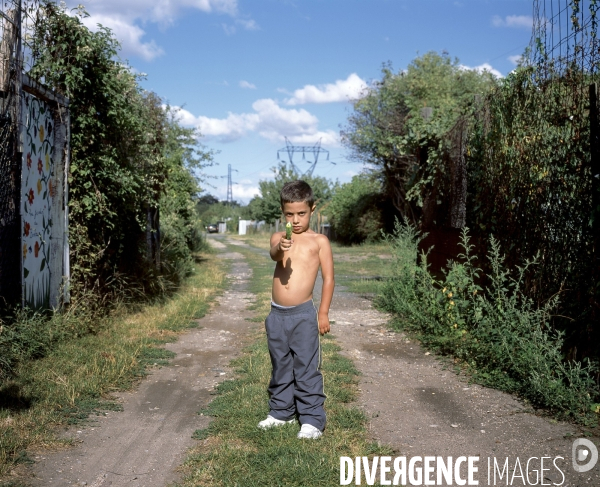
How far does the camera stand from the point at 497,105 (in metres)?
6.45

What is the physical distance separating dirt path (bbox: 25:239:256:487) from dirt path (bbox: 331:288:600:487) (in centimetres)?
138

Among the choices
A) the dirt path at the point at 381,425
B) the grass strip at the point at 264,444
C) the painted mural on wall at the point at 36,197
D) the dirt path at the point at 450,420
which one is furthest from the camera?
the painted mural on wall at the point at 36,197

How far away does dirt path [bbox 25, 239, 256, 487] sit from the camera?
349 cm

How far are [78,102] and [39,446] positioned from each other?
4.84 metres

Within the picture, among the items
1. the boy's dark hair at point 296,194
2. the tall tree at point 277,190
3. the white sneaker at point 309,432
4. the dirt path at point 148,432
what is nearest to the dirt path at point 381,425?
the dirt path at point 148,432

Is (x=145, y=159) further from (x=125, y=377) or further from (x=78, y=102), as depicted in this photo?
(x=125, y=377)

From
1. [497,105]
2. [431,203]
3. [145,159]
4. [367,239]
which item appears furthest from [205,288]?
[367,239]

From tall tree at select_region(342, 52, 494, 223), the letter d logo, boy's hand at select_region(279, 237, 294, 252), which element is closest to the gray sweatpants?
boy's hand at select_region(279, 237, 294, 252)

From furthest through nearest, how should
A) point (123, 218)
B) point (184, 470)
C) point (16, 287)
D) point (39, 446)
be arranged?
point (123, 218)
point (16, 287)
point (39, 446)
point (184, 470)

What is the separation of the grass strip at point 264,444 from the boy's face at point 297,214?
1415 mm

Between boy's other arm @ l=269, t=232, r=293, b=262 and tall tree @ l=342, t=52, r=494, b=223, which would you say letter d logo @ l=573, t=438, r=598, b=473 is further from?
tall tree @ l=342, t=52, r=494, b=223

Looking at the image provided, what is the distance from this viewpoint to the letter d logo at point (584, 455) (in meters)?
3.56

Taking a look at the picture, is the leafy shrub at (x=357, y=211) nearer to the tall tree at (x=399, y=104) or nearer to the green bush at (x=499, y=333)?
the tall tree at (x=399, y=104)

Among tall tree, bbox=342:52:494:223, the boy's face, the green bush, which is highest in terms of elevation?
tall tree, bbox=342:52:494:223
